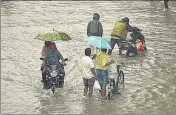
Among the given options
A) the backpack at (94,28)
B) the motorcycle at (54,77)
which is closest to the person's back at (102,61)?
the motorcycle at (54,77)

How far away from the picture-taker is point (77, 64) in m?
15.7

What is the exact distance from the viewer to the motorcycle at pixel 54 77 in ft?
40.8

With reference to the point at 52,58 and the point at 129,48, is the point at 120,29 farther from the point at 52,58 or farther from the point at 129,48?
the point at 52,58

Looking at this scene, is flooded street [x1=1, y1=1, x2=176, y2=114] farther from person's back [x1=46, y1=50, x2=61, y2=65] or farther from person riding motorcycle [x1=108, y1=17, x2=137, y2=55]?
person's back [x1=46, y1=50, x2=61, y2=65]

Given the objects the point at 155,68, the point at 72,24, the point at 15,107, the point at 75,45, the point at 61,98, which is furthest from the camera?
the point at 72,24

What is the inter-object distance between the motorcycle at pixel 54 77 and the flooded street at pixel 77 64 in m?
0.27

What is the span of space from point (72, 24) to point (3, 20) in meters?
3.57

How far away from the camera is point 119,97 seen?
12.5 meters

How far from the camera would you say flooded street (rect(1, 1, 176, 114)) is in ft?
38.8

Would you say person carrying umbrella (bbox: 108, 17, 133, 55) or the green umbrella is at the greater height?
the green umbrella

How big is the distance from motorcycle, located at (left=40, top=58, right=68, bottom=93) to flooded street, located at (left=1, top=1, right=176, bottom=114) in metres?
0.27

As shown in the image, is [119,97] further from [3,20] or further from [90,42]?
[3,20]

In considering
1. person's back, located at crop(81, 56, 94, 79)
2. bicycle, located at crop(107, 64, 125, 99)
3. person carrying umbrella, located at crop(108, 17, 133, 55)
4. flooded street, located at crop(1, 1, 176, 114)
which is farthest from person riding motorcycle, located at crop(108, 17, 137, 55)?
person's back, located at crop(81, 56, 94, 79)

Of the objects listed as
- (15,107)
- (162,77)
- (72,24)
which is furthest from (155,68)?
(72,24)
